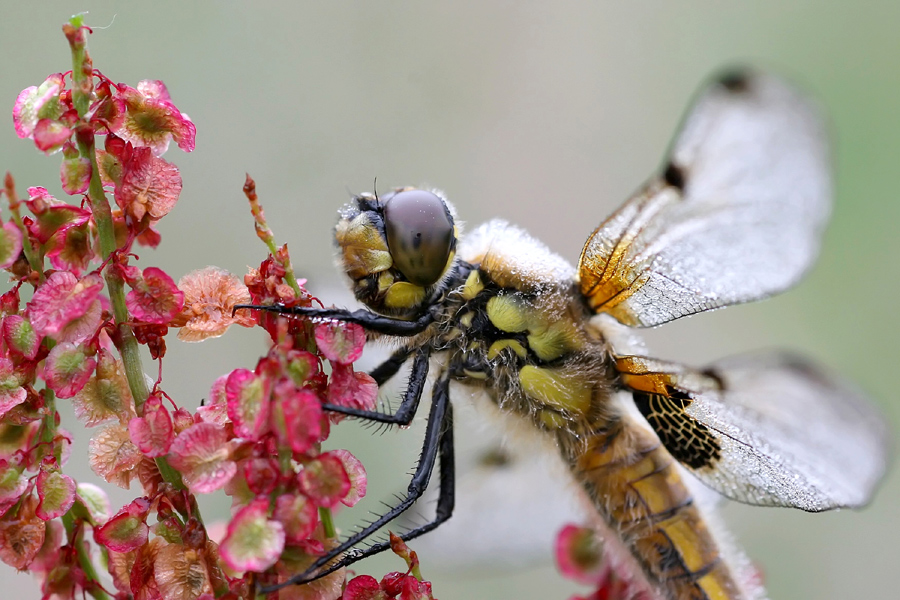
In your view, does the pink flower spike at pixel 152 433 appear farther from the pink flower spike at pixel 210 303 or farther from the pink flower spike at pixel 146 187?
the pink flower spike at pixel 146 187

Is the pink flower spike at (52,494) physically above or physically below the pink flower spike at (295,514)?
above

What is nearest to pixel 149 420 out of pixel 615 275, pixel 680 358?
pixel 615 275

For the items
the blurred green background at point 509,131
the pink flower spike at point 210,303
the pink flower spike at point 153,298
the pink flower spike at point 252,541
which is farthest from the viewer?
the blurred green background at point 509,131

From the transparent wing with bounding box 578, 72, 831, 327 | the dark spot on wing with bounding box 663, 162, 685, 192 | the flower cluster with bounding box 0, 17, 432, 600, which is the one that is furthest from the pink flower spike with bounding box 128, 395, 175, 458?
the dark spot on wing with bounding box 663, 162, 685, 192

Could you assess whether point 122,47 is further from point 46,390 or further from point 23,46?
point 46,390

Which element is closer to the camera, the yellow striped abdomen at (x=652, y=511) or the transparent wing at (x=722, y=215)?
the transparent wing at (x=722, y=215)

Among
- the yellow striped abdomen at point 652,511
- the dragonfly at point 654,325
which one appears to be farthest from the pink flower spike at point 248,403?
the yellow striped abdomen at point 652,511

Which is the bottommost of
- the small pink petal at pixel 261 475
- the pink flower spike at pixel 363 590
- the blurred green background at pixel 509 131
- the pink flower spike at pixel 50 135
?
the pink flower spike at pixel 363 590
